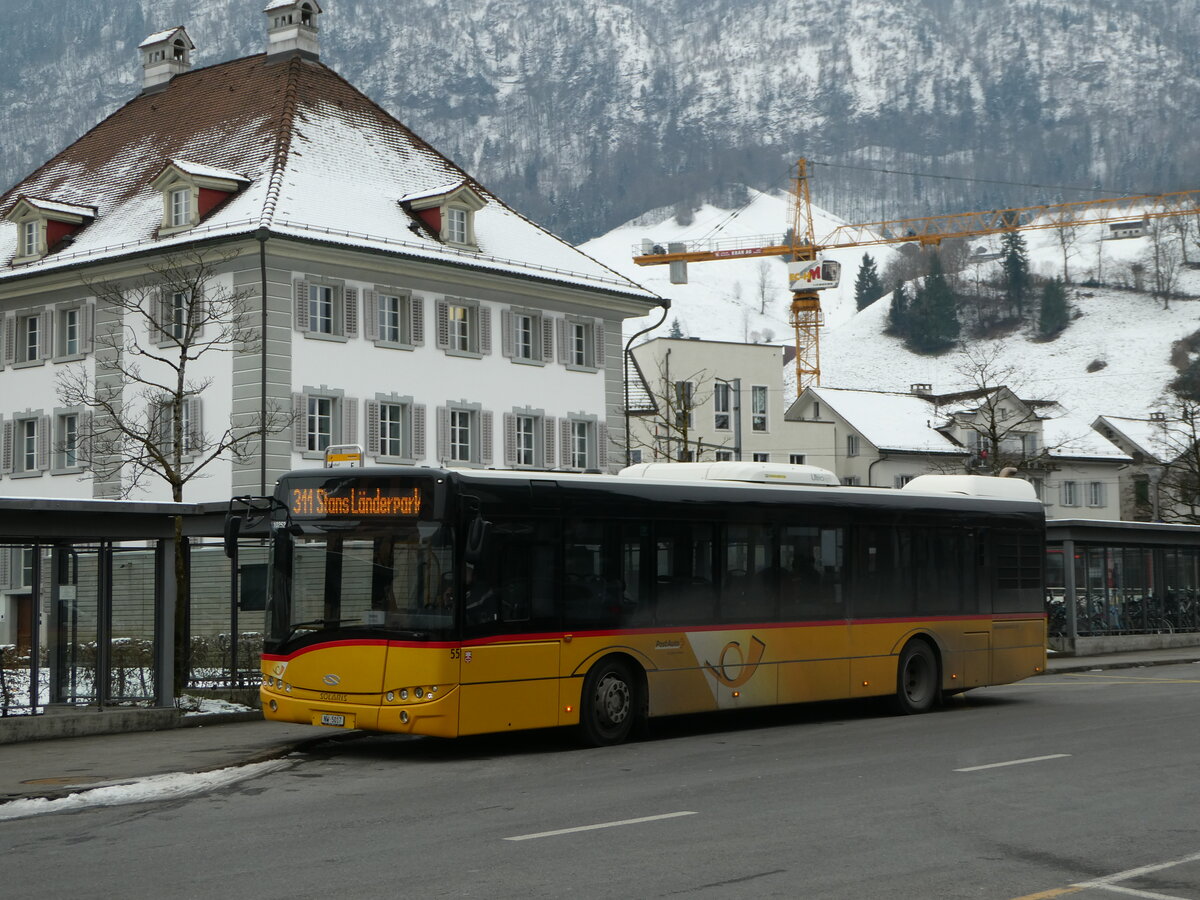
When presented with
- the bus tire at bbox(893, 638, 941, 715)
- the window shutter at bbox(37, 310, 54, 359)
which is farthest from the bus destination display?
the window shutter at bbox(37, 310, 54, 359)

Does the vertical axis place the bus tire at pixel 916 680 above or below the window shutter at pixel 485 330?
below

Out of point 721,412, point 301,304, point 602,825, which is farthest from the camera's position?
point 721,412

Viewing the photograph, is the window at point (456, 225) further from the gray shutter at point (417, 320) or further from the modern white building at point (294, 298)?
the gray shutter at point (417, 320)

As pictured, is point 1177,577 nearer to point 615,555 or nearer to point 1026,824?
point 615,555

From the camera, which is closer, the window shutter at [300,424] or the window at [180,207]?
the window shutter at [300,424]

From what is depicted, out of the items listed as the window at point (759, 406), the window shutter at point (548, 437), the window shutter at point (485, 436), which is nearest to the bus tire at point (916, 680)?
the window shutter at point (485, 436)

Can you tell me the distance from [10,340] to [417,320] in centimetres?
1112

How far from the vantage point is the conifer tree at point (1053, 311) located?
196m

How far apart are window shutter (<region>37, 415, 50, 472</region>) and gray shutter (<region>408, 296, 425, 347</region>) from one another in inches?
384

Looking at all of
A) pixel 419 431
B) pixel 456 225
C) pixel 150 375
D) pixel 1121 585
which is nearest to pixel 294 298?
pixel 150 375

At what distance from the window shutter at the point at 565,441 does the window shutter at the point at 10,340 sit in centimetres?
1451

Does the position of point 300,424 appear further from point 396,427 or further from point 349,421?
point 396,427

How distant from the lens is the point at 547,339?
Answer: 47.4 meters

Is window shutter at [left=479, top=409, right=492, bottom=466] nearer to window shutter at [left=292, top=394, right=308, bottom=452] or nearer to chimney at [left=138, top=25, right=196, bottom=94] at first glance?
window shutter at [left=292, top=394, right=308, bottom=452]
